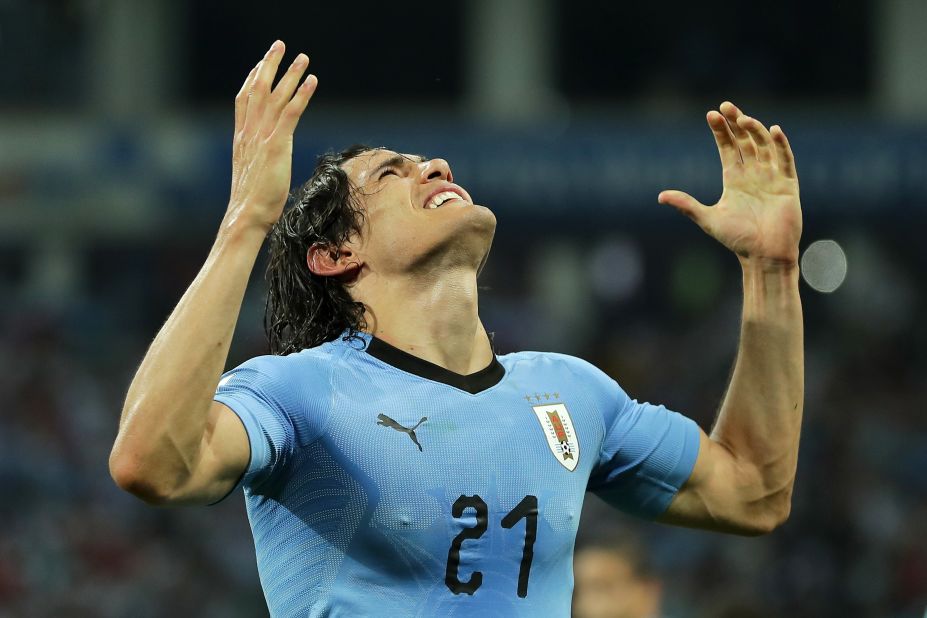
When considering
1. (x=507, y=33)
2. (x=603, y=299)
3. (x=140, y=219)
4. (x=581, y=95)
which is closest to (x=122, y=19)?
(x=140, y=219)

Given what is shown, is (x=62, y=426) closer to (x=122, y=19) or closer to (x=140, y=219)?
(x=140, y=219)

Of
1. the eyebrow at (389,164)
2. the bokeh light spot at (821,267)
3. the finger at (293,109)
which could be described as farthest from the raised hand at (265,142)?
the bokeh light spot at (821,267)

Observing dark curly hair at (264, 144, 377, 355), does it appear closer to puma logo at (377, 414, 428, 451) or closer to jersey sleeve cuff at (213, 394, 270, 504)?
puma logo at (377, 414, 428, 451)

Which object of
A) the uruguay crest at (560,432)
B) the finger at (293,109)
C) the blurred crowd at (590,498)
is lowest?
the blurred crowd at (590,498)

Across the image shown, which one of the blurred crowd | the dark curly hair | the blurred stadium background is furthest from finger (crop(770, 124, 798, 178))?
the blurred stadium background

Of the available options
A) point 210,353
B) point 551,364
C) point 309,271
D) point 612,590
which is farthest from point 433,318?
point 612,590

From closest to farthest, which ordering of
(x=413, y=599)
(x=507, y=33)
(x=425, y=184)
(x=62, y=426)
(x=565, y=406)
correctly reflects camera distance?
(x=413, y=599)
(x=565, y=406)
(x=425, y=184)
(x=62, y=426)
(x=507, y=33)

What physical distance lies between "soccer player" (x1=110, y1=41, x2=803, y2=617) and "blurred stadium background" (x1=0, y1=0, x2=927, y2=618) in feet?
18.2

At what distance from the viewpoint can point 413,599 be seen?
2.71 metres

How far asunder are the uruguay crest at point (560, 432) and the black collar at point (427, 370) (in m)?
0.14

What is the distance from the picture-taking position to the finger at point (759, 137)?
10.8ft

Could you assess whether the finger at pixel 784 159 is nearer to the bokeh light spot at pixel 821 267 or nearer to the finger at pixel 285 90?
the finger at pixel 285 90

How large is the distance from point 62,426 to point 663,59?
770 centimetres

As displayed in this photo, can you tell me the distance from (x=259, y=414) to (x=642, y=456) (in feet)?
3.42
